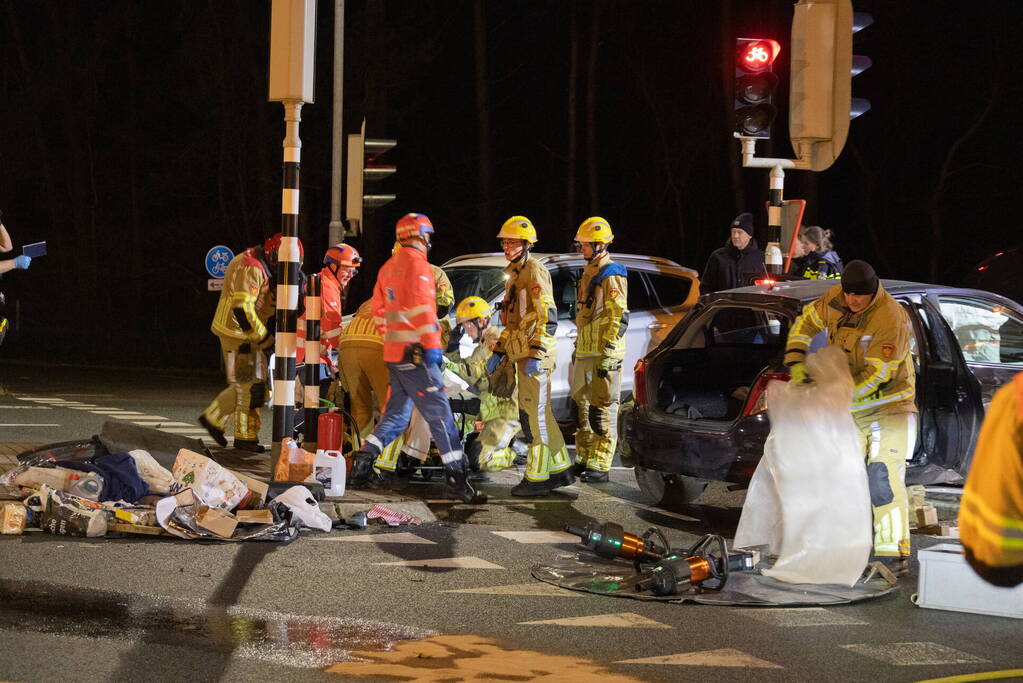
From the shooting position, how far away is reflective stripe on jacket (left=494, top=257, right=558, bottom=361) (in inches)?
422

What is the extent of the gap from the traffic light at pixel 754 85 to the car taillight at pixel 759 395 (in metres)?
4.33

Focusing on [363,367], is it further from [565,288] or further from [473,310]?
[565,288]

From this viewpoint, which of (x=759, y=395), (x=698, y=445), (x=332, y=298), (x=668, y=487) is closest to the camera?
(x=759, y=395)

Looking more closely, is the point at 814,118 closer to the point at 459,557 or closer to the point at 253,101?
the point at 459,557

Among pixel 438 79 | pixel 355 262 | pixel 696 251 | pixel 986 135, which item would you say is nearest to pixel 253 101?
pixel 438 79

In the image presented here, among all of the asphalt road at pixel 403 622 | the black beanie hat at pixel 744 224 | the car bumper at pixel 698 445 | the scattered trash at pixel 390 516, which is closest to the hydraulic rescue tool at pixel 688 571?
the asphalt road at pixel 403 622

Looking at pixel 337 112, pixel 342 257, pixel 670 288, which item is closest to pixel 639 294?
pixel 670 288

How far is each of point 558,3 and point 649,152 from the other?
6.02m

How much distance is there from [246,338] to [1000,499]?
10.1m

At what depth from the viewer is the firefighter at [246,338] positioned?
493 inches

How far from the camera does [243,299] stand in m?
12.5

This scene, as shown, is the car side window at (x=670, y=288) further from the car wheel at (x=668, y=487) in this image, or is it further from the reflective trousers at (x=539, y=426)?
the car wheel at (x=668, y=487)

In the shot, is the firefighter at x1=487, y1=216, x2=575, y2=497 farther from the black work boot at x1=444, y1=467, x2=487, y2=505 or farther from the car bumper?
the car bumper

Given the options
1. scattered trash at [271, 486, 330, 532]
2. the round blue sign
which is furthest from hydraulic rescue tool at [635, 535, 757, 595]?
the round blue sign
